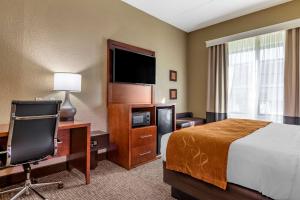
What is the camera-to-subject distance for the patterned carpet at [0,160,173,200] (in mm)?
1916

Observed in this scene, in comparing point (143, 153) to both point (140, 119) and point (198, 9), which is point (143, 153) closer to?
point (140, 119)

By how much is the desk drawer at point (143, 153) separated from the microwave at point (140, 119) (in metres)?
0.37

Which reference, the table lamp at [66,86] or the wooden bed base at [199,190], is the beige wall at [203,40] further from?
the table lamp at [66,86]

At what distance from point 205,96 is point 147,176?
2.76m

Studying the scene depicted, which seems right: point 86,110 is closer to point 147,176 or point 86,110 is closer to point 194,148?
point 147,176

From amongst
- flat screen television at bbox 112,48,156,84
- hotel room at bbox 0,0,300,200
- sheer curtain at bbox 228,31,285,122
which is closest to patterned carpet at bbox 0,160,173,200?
hotel room at bbox 0,0,300,200

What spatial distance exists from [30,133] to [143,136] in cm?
159

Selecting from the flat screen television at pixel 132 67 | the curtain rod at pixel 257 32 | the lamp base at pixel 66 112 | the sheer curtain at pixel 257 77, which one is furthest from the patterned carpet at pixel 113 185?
the curtain rod at pixel 257 32

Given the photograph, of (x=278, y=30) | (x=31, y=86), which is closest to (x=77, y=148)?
(x=31, y=86)

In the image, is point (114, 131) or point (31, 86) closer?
point (31, 86)

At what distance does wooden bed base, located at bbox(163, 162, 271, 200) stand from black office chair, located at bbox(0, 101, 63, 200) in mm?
1250

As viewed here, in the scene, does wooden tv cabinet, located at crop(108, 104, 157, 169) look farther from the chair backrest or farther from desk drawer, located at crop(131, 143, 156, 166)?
the chair backrest

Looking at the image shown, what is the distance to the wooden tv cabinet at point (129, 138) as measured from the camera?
106 inches

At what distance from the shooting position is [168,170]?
1842mm
